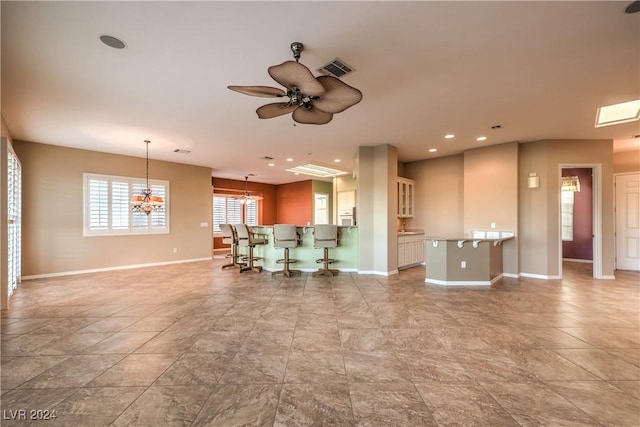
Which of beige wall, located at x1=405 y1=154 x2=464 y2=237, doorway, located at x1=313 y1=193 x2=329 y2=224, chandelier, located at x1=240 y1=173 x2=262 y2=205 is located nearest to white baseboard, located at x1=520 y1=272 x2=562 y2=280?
beige wall, located at x1=405 y1=154 x2=464 y2=237

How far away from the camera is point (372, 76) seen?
10.7 ft

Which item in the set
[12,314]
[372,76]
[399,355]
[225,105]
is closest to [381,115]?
[372,76]

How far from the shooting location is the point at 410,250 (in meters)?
7.26

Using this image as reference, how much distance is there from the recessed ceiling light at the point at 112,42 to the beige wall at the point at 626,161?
10373 mm

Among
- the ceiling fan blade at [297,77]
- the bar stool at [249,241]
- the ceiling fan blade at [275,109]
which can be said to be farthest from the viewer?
the bar stool at [249,241]

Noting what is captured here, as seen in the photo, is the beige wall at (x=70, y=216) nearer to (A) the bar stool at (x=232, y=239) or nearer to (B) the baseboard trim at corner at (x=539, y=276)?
(A) the bar stool at (x=232, y=239)

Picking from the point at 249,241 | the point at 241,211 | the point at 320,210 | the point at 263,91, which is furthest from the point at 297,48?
the point at 241,211

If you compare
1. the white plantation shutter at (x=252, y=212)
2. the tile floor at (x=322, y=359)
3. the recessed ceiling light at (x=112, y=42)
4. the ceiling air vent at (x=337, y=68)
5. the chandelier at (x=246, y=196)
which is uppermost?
the recessed ceiling light at (x=112, y=42)

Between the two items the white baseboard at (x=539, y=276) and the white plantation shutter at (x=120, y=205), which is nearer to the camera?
the white baseboard at (x=539, y=276)

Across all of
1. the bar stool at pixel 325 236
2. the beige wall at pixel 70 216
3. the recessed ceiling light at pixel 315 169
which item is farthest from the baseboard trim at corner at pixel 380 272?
the beige wall at pixel 70 216

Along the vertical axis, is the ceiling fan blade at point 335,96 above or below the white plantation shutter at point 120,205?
above

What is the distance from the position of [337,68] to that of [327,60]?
16cm

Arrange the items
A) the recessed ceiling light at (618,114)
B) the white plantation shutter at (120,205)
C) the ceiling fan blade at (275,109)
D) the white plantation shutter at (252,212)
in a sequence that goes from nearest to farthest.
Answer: the ceiling fan blade at (275,109), the recessed ceiling light at (618,114), the white plantation shutter at (120,205), the white plantation shutter at (252,212)

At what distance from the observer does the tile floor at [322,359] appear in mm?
1880
